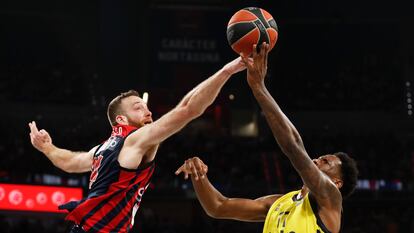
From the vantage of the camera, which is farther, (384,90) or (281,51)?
(281,51)

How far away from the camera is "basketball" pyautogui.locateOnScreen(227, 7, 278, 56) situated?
405 centimetres

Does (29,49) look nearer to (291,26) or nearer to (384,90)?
(291,26)

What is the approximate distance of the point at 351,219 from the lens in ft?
54.0

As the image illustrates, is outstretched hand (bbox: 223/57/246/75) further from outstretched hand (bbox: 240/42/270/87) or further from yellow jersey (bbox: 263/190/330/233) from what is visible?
yellow jersey (bbox: 263/190/330/233)

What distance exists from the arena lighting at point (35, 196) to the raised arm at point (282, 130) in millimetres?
10227

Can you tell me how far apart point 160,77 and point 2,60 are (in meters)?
5.52

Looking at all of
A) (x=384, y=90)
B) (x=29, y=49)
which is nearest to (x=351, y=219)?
(x=384, y=90)

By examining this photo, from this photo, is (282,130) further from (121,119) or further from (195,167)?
(121,119)

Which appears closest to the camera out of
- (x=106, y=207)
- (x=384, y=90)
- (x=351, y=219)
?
(x=106, y=207)

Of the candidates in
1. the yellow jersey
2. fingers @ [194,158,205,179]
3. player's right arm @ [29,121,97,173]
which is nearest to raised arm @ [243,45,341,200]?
the yellow jersey

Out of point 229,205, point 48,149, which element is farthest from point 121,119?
point 229,205

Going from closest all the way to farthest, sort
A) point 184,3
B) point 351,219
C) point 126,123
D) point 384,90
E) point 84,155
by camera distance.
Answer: point 126,123, point 84,155, point 351,219, point 384,90, point 184,3

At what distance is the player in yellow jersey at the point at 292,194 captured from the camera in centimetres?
381

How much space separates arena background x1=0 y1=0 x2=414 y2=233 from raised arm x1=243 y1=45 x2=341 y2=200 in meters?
13.0
